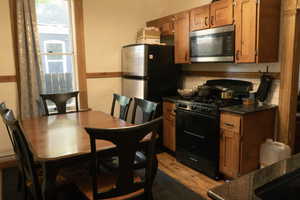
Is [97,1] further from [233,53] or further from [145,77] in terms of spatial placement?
[233,53]

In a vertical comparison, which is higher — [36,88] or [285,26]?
[285,26]

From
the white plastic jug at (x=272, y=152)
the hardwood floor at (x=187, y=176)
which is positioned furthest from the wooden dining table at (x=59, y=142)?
the white plastic jug at (x=272, y=152)

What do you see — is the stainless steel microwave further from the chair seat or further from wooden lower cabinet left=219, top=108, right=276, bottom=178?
the chair seat

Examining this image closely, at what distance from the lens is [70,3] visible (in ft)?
12.5

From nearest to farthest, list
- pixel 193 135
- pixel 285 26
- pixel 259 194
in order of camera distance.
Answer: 1. pixel 259 194
2. pixel 285 26
3. pixel 193 135

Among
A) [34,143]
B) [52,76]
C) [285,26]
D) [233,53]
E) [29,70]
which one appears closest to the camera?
[34,143]

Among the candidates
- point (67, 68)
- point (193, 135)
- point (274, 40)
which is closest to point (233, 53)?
point (274, 40)

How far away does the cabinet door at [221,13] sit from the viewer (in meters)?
2.91

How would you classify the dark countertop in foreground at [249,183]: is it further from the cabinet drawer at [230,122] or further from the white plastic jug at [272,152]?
the white plastic jug at [272,152]

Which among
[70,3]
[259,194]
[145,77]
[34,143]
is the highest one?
[70,3]

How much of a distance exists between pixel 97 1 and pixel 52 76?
1.42 metres

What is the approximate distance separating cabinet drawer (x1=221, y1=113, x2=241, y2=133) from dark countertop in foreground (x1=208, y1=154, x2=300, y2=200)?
1591 millimetres

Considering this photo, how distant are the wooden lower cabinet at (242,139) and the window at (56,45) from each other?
2.51 meters

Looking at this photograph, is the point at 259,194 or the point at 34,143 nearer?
the point at 259,194
